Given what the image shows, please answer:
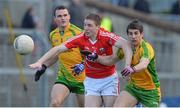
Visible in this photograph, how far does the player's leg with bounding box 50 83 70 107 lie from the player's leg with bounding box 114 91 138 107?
1.31m

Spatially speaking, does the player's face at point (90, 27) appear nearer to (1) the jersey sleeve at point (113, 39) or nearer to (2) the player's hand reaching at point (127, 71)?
(1) the jersey sleeve at point (113, 39)

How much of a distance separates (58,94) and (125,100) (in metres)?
1.47

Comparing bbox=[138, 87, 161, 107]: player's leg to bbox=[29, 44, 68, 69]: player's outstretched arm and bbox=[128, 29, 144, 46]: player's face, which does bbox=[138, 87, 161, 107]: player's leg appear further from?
bbox=[29, 44, 68, 69]: player's outstretched arm

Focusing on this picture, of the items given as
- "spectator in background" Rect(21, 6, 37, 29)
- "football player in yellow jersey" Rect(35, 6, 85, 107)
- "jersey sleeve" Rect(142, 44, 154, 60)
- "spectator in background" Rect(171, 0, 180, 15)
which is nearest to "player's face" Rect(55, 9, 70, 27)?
"football player in yellow jersey" Rect(35, 6, 85, 107)

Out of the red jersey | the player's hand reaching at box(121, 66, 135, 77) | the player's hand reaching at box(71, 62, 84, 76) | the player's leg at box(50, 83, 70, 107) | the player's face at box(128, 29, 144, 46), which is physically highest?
the player's face at box(128, 29, 144, 46)

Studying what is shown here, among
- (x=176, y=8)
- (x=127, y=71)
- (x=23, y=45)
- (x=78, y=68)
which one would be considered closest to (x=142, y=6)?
(x=176, y=8)

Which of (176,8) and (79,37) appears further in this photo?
(176,8)

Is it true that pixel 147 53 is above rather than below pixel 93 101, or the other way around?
above

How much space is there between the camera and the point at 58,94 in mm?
13914

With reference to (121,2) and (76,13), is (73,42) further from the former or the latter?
(121,2)

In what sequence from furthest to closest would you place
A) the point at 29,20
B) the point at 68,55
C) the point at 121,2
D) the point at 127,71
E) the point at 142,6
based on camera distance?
1. the point at 121,2
2. the point at 142,6
3. the point at 29,20
4. the point at 68,55
5. the point at 127,71

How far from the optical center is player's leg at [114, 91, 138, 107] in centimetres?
1286

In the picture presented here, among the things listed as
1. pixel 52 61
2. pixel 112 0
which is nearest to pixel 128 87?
pixel 52 61

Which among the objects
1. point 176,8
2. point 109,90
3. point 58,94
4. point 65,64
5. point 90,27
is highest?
point 90,27
